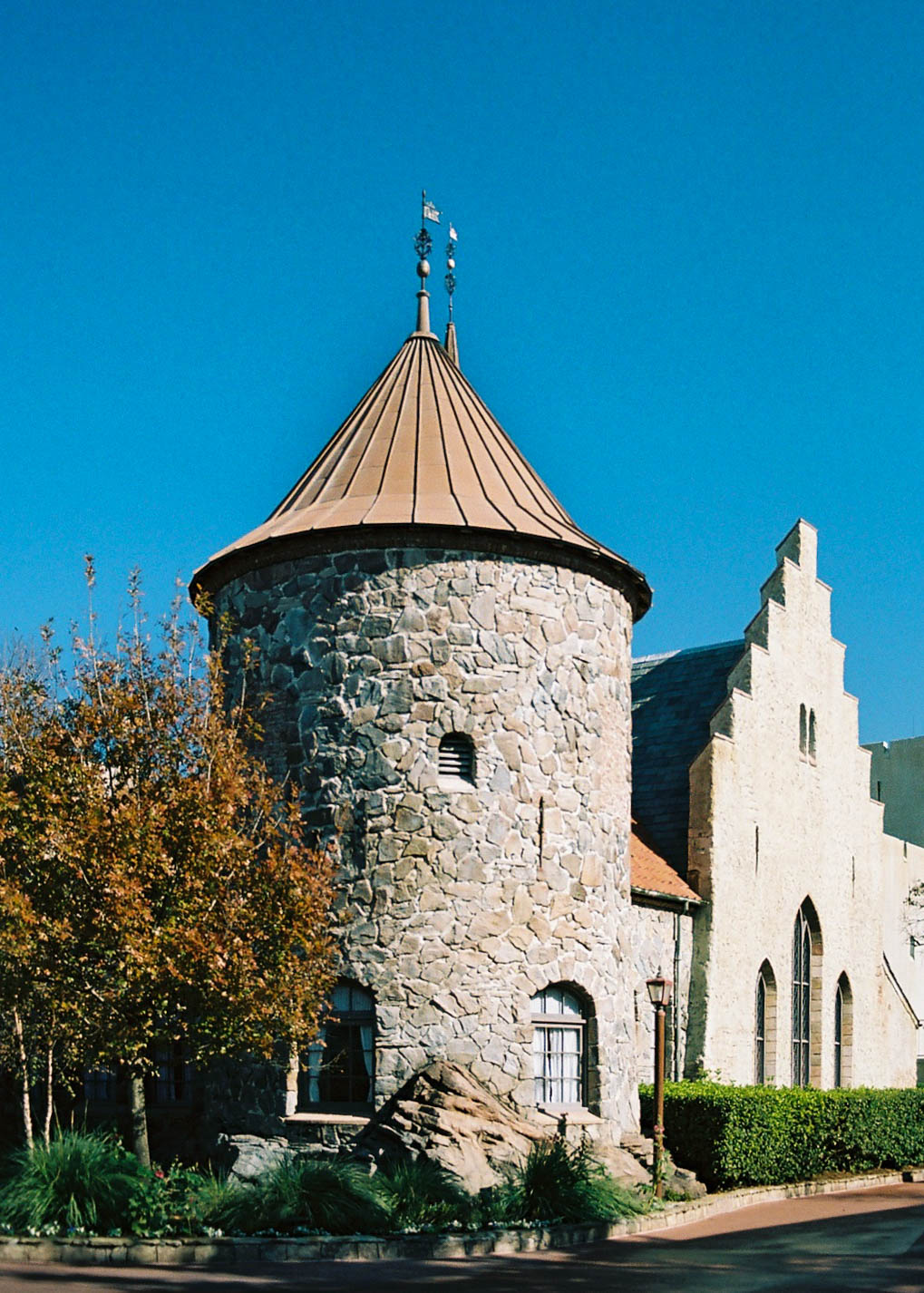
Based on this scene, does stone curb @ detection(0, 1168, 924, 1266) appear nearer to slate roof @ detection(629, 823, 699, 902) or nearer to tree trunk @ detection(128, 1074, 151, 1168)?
tree trunk @ detection(128, 1074, 151, 1168)

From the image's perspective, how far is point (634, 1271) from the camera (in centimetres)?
1514

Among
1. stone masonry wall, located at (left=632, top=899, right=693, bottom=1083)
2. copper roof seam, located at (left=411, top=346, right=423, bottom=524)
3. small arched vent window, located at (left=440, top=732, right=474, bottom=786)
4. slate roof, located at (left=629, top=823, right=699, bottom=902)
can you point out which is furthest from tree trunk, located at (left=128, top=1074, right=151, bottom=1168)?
slate roof, located at (left=629, top=823, right=699, bottom=902)

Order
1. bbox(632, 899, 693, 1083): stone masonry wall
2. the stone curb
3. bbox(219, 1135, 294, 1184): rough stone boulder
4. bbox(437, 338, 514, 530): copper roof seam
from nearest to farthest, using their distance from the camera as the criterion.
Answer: the stone curb
bbox(219, 1135, 294, 1184): rough stone boulder
bbox(437, 338, 514, 530): copper roof seam
bbox(632, 899, 693, 1083): stone masonry wall

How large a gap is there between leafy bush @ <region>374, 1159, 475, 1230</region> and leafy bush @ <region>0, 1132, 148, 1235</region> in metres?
2.80

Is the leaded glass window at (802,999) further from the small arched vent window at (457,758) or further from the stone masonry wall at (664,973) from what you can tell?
the small arched vent window at (457,758)

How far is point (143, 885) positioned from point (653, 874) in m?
11.0

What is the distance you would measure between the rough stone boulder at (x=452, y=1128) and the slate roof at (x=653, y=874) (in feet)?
19.5

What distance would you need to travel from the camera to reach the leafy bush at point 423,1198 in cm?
1686

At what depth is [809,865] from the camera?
30.8m

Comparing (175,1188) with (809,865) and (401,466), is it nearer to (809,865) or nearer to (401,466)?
(401,466)

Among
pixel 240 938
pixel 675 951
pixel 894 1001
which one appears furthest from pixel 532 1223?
pixel 894 1001

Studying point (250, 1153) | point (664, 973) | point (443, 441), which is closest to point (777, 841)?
point (664, 973)

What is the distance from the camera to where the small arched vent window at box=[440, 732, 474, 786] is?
21.2 m

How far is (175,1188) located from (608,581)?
11.0m
